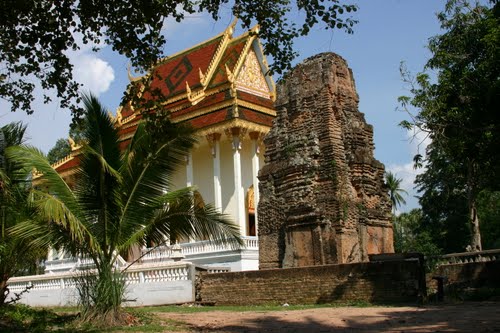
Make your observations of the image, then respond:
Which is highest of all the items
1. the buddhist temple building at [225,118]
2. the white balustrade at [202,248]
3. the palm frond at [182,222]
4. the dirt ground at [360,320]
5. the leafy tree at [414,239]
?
the buddhist temple building at [225,118]

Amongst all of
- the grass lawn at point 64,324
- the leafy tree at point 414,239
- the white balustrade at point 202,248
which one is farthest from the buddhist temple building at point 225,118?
the grass lawn at point 64,324

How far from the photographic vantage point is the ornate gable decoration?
26.6 meters

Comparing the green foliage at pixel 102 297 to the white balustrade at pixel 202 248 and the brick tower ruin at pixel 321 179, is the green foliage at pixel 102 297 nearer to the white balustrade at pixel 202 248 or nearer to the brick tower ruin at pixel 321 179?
the brick tower ruin at pixel 321 179

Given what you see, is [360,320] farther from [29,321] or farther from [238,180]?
[238,180]

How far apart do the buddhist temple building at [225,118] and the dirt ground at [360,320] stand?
43.2 ft

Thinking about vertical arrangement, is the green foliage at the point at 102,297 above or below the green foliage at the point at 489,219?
below

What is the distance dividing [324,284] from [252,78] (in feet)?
54.1

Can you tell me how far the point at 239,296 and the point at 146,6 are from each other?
7.33m

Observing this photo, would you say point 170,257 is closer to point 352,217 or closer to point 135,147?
point 352,217

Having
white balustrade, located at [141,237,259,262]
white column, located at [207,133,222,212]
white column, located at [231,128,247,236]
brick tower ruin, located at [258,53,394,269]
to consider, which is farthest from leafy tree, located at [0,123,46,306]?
white column, located at [207,133,222,212]

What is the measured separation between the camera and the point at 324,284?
39.2 feet

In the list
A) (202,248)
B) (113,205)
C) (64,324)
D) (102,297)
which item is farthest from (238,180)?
(102,297)

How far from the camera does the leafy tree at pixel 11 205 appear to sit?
10180 mm

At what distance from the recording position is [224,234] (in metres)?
9.95
